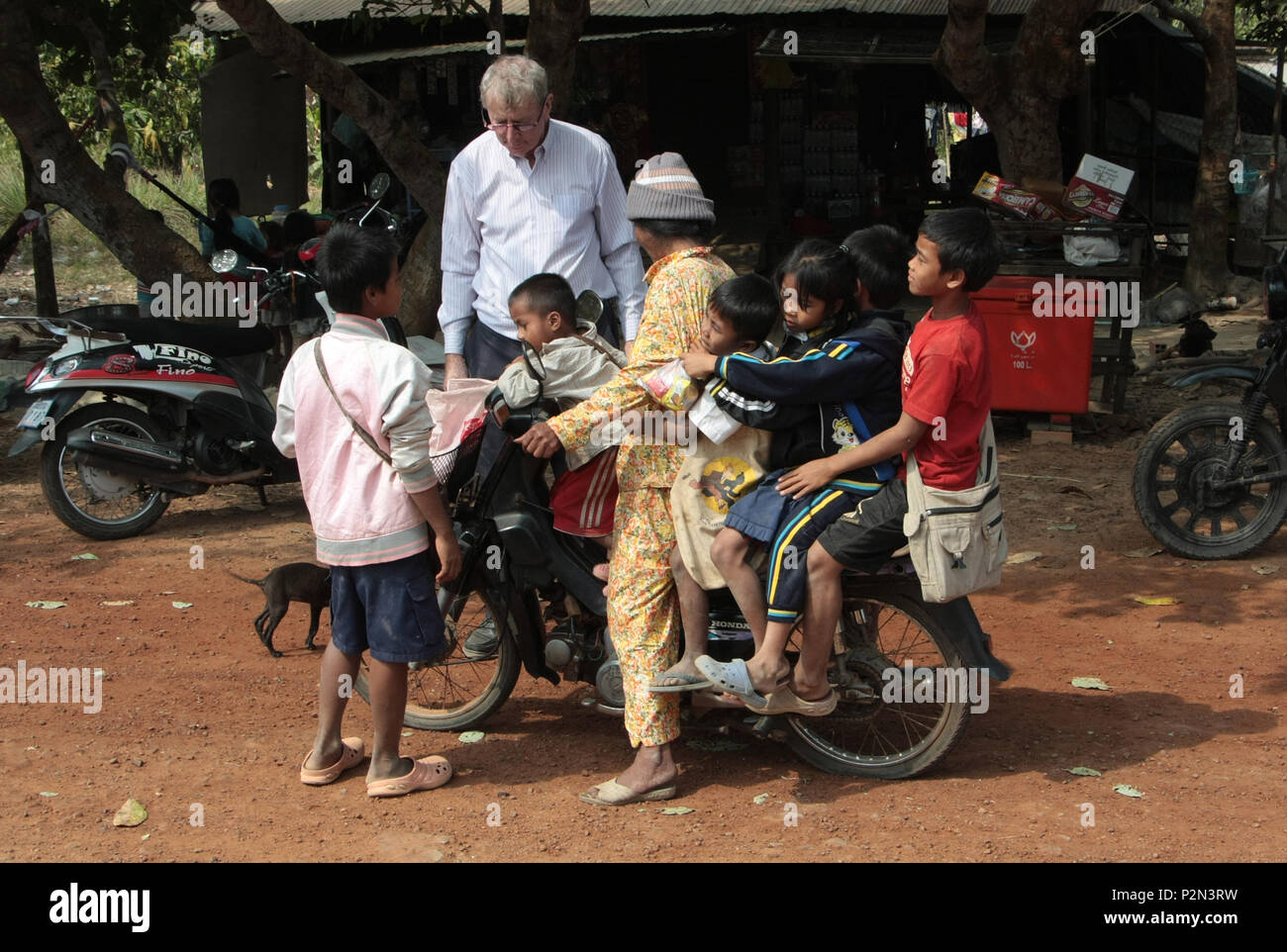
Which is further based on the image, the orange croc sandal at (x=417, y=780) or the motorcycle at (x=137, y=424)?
the motorcycle at (x=137, y=424)

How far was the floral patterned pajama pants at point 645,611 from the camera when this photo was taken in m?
3.77

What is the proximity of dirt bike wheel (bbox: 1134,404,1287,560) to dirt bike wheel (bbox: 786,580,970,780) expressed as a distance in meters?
2.63

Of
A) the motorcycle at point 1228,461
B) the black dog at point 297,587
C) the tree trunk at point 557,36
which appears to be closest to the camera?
the black dog at point 297,587

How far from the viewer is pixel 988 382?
142 inches

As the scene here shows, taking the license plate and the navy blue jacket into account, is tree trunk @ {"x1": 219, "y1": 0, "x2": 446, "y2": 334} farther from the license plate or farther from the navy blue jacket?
the navy blue jacket

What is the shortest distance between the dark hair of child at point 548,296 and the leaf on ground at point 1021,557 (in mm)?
3197

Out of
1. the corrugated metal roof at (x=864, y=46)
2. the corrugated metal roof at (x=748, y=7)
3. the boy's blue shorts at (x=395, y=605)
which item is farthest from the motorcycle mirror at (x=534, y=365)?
the corrugated metal roof at (x=748, y=7)

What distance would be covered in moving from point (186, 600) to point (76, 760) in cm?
171

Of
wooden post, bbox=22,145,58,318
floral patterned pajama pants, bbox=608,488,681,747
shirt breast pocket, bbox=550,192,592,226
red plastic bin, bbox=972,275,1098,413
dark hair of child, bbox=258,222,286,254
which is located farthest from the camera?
wooden post, bbox=22,145,58,318

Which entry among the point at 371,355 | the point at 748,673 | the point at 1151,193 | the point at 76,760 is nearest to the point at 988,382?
the point at 748,673

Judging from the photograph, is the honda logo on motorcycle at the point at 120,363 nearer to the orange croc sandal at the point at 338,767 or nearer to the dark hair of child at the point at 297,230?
the dark hair of child at the point at 297,230

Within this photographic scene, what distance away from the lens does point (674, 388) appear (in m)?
3.53

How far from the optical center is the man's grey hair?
13.7ft

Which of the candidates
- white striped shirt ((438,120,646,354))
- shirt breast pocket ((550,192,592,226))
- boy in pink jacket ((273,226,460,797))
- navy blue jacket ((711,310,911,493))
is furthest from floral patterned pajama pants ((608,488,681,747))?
shirt breast pocket ((550,192,592,226))
